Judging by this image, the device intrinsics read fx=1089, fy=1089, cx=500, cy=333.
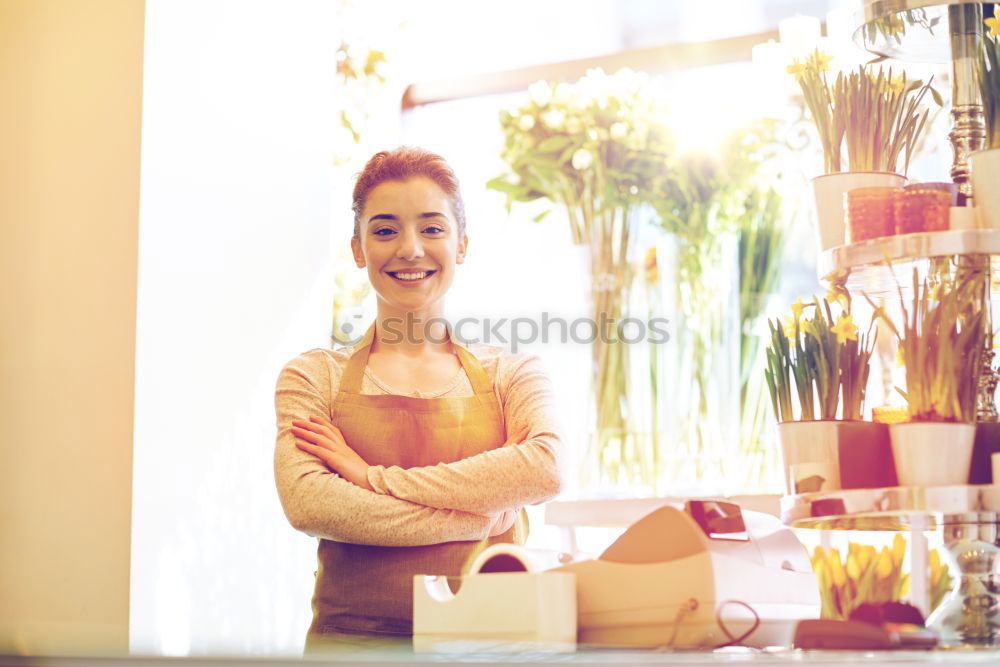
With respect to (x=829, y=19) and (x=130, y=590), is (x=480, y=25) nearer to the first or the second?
(x=829, y=19)

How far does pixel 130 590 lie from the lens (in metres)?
1.66

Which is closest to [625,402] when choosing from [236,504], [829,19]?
[236,504]

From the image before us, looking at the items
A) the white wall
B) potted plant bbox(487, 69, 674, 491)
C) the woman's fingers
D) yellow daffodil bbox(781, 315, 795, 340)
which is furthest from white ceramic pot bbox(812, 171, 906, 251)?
potted plant bbox(487, 69, 674, 491)

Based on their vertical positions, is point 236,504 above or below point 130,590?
above

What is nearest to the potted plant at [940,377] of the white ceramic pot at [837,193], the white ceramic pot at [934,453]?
the white ceramic pot at [934,453]

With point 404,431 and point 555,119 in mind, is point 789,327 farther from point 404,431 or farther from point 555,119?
point 555,119

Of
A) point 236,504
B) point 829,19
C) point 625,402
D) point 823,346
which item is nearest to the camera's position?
point 823,346

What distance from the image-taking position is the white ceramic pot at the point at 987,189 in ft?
3.05

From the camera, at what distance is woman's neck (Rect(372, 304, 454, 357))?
1.25m

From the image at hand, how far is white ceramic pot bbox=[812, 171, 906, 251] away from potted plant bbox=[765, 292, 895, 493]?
7 cm

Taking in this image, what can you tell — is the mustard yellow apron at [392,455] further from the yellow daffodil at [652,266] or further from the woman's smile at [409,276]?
the yellow daffodil at [652,266]

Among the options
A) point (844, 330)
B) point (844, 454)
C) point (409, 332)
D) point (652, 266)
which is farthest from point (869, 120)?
point (652, 266)

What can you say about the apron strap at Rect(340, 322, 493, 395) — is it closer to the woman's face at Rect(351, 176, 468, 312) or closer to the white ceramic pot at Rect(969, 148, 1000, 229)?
the woman's face at Rect(351, 176, 468, 312)

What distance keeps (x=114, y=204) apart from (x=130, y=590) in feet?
1.96
